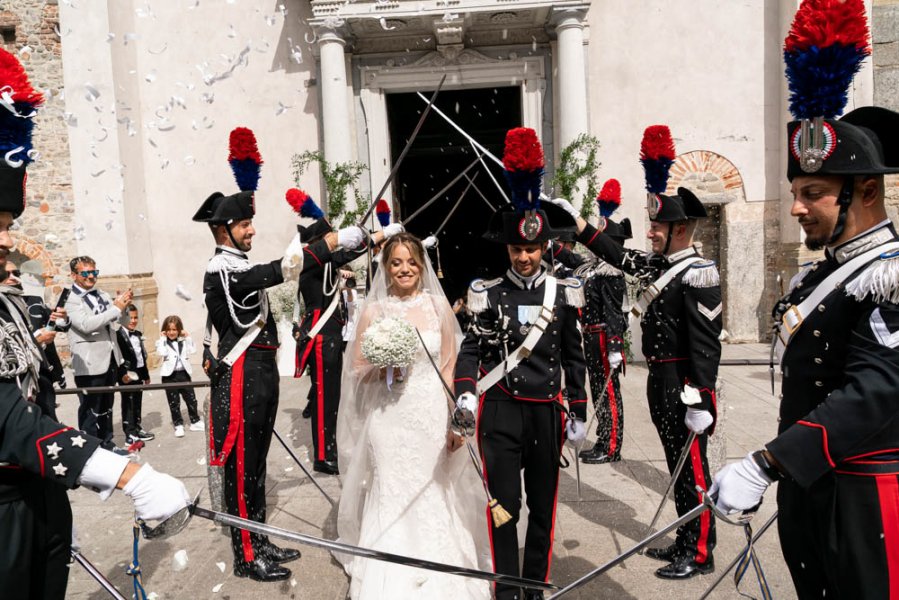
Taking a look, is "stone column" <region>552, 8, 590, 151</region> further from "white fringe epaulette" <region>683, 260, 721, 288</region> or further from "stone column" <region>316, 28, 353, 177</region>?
"white fringe epaulette" <region>683, 260, 721, 288</region>

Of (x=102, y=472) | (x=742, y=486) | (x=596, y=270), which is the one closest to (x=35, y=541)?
(x=102, y=472)

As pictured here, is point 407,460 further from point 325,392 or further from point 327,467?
point 325,392

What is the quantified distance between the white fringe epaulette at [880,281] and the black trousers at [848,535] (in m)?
0.60

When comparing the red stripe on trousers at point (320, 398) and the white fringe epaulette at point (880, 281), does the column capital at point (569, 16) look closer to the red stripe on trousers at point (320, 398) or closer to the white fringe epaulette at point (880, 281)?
→ the red stripe on trousers at point (320, 398)

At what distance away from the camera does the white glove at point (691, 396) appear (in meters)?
3.78

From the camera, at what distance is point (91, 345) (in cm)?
Answer: 659

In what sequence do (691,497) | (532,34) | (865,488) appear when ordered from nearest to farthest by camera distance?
(865,488)
(691,497)
(532,34)

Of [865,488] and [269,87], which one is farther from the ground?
[269,87]

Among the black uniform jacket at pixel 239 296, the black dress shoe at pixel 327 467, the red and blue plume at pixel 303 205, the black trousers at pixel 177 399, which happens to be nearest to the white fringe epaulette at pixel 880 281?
the black uniform jacket at pixel 239 296

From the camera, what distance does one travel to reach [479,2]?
10289 millimetres

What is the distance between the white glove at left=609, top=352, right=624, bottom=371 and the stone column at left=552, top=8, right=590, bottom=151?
586 cm

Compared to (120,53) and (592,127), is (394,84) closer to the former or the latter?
(592,127)

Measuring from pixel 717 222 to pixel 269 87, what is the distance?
27.9ft

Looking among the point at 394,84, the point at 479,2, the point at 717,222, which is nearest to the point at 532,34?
the point at 479,2
